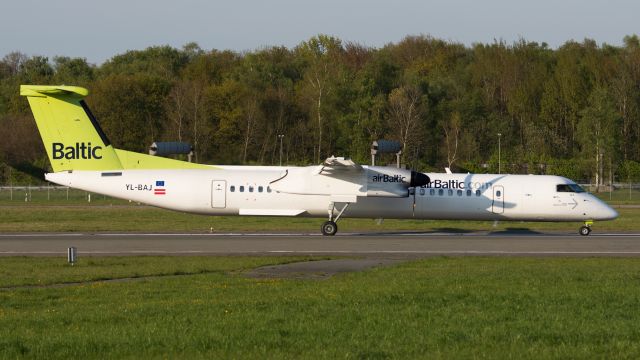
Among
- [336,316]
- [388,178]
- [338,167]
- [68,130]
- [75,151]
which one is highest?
[68,130]

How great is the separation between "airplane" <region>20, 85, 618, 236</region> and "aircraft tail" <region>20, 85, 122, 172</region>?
36 millimetres

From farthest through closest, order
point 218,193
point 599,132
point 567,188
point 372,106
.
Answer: point 372,106 < point 599,132 < point 567,188 < point 218,193

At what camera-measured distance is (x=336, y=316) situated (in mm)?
13664

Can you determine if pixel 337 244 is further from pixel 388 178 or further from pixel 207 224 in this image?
pixel 207 224

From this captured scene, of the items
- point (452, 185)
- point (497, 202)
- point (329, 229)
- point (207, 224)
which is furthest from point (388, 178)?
point (207, 224)

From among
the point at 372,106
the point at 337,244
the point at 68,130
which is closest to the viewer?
the point at 337,244

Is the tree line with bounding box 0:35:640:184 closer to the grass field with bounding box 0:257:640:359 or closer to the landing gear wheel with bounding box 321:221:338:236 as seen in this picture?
the landing gear wheel with bounding box 321:221:338:236

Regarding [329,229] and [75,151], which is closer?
[75,151]

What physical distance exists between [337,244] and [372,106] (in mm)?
47666

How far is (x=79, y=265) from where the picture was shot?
75.9 ft

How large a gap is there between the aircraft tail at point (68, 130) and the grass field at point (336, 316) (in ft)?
39.1

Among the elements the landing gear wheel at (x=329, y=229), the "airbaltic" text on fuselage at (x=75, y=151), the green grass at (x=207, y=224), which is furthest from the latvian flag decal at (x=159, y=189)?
the landing gear wheel at (x=329, y=229)

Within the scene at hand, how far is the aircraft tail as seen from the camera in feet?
105

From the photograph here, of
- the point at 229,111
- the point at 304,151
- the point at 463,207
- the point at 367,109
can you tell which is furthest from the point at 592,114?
the point at 463,207
